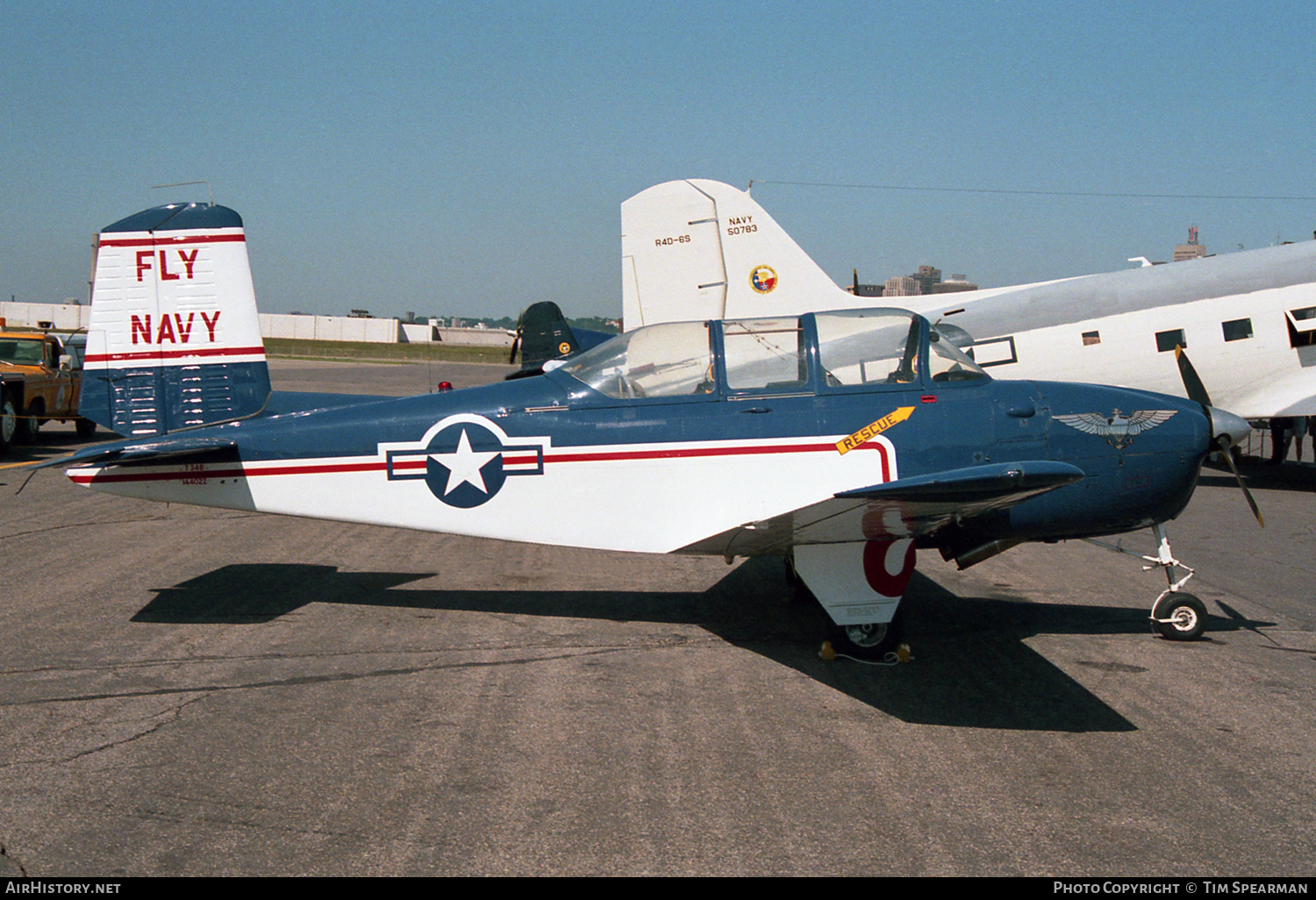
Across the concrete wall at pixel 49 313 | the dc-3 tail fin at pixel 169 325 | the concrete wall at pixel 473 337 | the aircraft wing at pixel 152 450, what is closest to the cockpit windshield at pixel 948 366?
the dc-3 tail fin at pixel 169 325

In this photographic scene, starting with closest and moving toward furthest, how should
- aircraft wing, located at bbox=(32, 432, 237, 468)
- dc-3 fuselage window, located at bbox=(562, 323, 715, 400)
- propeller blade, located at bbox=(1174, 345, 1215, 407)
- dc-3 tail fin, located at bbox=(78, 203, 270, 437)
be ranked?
aircraft wing, located at bbox=(32, 432, 237, 468) → dc-3 fuselage window, located at bbox=(562, 323, 715, 400) → dc-3 tail fin, located at bbox=(78, 203, 270, 437) → propeller blade, located at bbox=(1174, 345, 1215, 407)

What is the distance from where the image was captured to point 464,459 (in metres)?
6.28

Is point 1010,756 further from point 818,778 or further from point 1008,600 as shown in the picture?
point 1008,600

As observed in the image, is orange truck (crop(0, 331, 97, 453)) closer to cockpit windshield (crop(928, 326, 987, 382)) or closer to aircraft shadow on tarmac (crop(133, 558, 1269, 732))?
aircraft shadow on tarmac (crop(133, 558, 1269, 732))

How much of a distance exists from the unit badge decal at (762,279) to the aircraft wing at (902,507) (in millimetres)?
9019

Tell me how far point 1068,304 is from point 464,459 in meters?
11.1

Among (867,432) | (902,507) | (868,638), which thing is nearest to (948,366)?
(867,432)

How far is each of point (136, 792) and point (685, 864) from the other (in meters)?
2.44

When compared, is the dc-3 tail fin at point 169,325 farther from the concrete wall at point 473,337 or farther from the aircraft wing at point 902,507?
the concrete wall at point 473,337

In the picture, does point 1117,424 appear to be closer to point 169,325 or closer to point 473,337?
point 169,325

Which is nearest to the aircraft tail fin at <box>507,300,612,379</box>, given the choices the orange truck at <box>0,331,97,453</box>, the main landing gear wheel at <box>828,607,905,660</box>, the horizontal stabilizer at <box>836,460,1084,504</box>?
the orange truck at <box>0,331,97,453</box>

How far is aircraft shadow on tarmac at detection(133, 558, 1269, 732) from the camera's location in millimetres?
5137

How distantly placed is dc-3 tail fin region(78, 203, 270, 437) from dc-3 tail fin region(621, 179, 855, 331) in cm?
840

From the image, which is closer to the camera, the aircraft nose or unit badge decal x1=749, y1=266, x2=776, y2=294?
the aircraft nose
